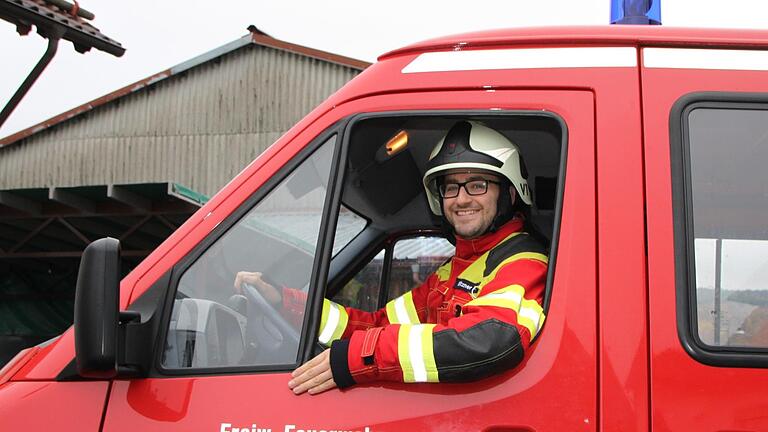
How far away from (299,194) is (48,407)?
0.87 meters

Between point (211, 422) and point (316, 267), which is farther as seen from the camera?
point (316, 267)

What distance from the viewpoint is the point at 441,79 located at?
2021 millimetres

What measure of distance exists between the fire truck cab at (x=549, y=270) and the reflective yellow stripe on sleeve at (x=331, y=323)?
0.70ft

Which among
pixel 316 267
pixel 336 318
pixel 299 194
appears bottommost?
pixel 336 318

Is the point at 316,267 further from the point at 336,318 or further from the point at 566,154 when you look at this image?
the point at 566,154

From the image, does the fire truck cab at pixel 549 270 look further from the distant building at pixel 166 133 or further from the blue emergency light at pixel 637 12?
the distant building at pixel 166 133

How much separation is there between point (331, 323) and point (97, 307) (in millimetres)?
767

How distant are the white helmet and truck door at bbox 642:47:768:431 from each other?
49 centimetres

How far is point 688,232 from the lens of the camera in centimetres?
181

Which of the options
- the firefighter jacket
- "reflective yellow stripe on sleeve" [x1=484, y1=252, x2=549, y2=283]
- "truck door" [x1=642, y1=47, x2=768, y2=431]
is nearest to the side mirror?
the firefighter jacket

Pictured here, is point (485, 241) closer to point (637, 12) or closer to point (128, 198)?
point (637, 12)

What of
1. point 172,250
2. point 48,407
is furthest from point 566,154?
point 48,407

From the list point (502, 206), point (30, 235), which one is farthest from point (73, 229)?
point (502, 206)

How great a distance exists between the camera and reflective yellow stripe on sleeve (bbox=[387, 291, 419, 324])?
105 inches
